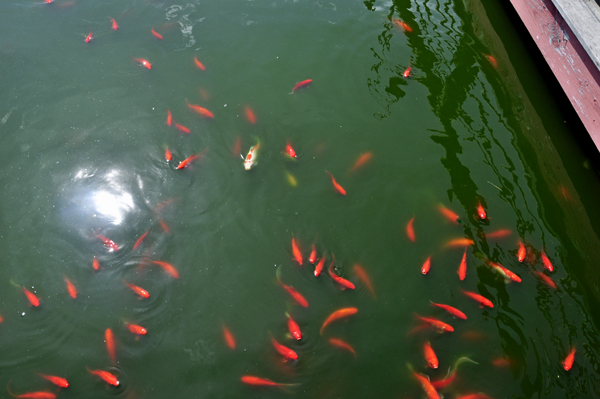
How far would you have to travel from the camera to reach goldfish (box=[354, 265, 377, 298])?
4258 mm

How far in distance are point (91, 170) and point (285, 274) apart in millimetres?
2592

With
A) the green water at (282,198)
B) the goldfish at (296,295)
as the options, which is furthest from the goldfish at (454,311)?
the goldfish at (296,295)

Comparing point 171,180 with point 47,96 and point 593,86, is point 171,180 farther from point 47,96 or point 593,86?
point 593,86

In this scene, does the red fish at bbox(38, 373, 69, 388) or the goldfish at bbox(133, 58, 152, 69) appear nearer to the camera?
the red fish at bbox(38, 373, 69, 388)

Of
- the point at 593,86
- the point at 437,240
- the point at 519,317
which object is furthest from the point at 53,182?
the point at 593,86

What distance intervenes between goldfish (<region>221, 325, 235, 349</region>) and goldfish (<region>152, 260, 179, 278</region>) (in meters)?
0.75

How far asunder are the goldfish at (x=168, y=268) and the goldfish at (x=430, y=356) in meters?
2.45

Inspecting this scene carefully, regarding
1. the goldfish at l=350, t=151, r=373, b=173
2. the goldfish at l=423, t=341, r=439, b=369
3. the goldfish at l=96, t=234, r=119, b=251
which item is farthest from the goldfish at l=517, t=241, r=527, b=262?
the goldfish at l=96, t=234, r=119, b=251

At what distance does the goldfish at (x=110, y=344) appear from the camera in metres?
3.85

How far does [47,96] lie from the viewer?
5.56 metres

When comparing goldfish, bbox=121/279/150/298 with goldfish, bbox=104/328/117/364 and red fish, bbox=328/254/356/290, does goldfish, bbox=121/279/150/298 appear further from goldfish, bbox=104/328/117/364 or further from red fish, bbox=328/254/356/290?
red fish, bbox=328/254/356/290

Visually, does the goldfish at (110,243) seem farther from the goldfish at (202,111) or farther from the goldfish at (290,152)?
the goldfish at (290,152)

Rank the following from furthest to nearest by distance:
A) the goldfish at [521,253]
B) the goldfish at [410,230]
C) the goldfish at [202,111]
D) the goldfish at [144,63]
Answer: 1. the goldfish at [144,63]
2. the goldfish at [202,111]
3. the goldfish at [410,230]
4. the goldfish at [521,253]

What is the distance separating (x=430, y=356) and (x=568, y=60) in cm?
382
